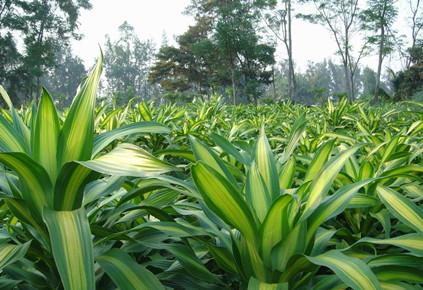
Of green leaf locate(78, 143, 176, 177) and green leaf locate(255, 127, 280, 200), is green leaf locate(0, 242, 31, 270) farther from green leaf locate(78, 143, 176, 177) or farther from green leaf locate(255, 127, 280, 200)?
green leaf locate(255, 127, 280, 200)

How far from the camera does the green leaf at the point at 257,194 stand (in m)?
0.83

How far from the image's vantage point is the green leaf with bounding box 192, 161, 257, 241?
721mm

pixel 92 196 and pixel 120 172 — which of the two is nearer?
pixel 120 172

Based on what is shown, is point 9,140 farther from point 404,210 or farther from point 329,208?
point 404,210

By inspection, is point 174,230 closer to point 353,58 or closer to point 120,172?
point 120,172

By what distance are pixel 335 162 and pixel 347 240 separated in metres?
0.34

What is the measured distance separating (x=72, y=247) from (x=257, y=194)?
1.31ft

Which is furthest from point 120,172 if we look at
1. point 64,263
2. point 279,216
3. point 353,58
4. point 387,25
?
point 353,58

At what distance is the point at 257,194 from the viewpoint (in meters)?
0.85

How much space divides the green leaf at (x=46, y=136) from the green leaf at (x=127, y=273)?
20 cm

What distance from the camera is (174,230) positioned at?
0.85 metres

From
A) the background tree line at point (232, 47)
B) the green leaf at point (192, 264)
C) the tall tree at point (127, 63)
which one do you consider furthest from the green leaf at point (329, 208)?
the tall tree at point (127, 63)

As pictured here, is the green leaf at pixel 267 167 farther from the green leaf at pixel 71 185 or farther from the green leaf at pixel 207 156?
the green leaf at pixel 71 185

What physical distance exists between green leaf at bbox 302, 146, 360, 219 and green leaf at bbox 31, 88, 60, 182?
1.69ft
